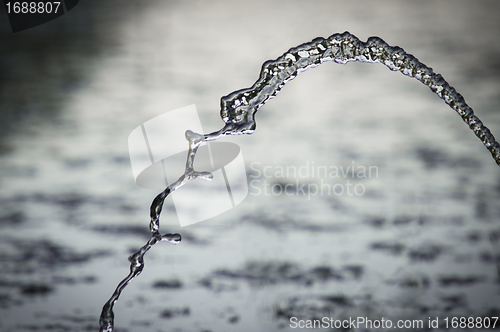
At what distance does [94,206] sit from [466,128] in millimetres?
991

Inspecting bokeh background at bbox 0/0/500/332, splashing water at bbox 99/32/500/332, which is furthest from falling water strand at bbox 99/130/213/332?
bokeh background at bbox 0/0/500/332

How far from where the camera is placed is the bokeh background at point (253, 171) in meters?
1.07

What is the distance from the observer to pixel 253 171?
112cm

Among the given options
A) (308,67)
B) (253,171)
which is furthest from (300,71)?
(253,171)

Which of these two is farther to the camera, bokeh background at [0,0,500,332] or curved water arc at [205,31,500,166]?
bokeh background at [0,0,500,332]

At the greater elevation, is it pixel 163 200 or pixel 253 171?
pixel 253 171

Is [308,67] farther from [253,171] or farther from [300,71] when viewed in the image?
[253,171]

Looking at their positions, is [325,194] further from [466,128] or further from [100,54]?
[100,54]

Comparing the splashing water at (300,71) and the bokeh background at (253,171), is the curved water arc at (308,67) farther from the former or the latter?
the bokeh background at (253,171)

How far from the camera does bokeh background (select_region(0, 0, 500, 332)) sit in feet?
3.51

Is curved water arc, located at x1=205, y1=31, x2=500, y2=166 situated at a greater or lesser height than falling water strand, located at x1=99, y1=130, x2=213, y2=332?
greater

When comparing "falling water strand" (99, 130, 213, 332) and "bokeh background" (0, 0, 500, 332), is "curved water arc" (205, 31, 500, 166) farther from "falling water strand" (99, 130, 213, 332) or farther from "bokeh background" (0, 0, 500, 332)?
"bokeh background" (0, 0, 500, 332)

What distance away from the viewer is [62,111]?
120 cm

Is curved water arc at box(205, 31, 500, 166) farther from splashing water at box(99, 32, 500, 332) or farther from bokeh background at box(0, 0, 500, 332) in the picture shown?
bokeh background at box(0, 0, 500, 332)
